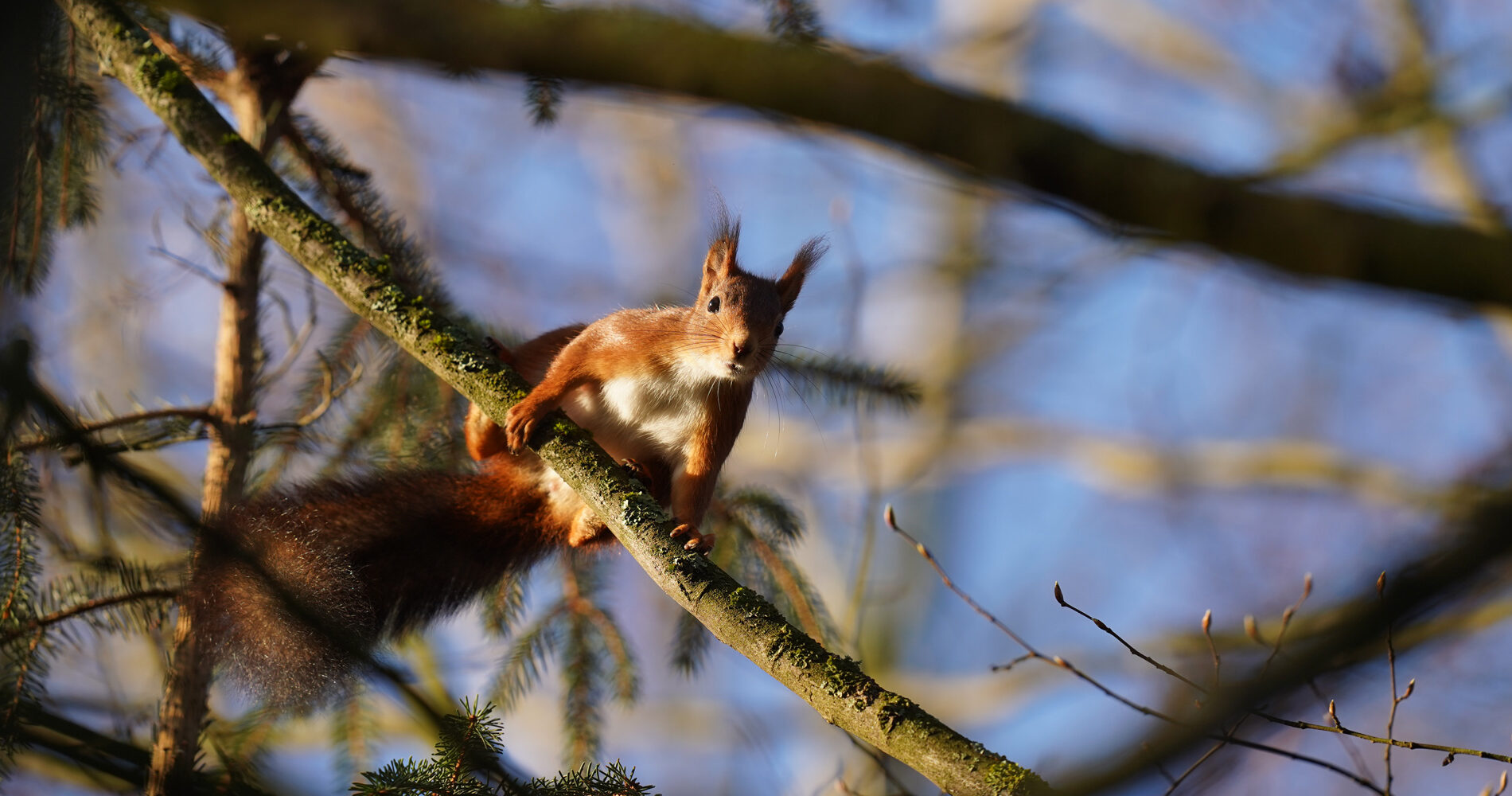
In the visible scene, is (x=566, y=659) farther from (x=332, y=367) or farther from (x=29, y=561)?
(x=29, y=561)

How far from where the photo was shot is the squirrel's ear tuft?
220 centimetres

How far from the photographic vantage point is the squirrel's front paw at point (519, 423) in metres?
1.55

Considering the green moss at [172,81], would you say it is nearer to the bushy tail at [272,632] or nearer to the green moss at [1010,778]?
the bushy tail at [272,632]

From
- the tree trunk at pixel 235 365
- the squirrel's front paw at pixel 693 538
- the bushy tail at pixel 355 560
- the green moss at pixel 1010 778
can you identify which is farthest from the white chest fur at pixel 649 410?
the green moss at pixel 1010 778

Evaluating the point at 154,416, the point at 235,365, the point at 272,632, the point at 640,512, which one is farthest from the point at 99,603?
the point at 640,512

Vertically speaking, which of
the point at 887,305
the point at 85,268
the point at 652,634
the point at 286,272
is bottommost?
the point at 286,272

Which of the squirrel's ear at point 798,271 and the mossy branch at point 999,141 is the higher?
the squirrel's ear at point 798,271

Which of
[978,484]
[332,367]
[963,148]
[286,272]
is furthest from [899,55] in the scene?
[978,484]

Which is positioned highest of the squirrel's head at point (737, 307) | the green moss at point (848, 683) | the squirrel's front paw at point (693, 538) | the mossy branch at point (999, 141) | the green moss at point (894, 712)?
the squirrel's head at point (737, 307)

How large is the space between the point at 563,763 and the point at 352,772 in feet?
1.34

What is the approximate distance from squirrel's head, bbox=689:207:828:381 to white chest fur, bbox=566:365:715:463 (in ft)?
0.25

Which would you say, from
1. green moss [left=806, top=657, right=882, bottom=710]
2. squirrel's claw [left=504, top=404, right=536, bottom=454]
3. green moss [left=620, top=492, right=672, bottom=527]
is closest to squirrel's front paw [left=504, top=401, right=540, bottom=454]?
squirrel's claw [left=504, top=404, right=536, bottom=454]

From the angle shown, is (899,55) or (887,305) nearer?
(899,55)

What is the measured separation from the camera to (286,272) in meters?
2.73
